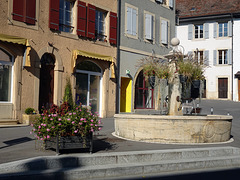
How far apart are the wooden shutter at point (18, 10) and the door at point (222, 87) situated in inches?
943

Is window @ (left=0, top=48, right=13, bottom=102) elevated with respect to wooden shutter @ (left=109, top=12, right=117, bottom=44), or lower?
lower

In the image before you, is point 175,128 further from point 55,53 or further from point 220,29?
point 220,29

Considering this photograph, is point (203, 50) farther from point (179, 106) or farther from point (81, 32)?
point (179, 106)

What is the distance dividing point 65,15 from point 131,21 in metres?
4.95

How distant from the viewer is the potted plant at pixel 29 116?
12.9 meters

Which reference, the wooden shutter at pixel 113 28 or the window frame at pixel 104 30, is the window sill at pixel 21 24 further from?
the wooden shutter at pixel 113 28

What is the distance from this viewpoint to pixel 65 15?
15.4 meters

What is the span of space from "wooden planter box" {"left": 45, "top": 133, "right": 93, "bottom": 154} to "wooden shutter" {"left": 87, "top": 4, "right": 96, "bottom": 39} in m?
10.3

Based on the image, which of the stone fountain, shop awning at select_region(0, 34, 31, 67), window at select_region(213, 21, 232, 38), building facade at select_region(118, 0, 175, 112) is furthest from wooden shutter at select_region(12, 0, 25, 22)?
window at select_region(213, 21, 232, 38)

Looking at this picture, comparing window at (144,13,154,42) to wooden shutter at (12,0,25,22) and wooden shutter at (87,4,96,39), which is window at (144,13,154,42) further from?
wooden shutter at (12,0,25,22)

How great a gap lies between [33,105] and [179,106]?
20.5ft

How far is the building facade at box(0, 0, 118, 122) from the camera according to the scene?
12.9 meters

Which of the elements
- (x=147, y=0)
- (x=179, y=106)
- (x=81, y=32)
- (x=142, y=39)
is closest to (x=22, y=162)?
(x=179, y=106)

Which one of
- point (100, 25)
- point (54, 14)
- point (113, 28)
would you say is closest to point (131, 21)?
point (113, 28)
